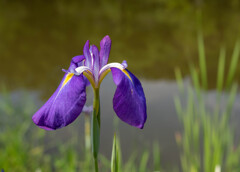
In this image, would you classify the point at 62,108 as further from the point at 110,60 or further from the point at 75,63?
the point at 110,60

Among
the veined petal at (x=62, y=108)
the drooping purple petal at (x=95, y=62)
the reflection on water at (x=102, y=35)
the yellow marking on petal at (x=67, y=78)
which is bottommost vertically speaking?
the veined petal at (x=62, y=108)

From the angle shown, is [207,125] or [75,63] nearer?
[75,63]

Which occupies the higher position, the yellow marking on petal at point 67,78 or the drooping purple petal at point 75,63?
the drooping purple petal at point 75,63

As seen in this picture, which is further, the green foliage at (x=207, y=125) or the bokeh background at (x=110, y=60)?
the bokeh background at (x=110, y=60)

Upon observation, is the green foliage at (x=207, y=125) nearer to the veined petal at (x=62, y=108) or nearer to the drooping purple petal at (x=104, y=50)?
the drooping purple petal at (x=104, y=50)

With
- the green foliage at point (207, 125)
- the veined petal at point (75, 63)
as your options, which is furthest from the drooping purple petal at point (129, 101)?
the green foliage at point (207, 125)

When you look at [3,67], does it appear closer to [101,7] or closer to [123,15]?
[123,15]

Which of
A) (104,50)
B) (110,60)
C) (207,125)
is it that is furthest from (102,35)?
(104,50)

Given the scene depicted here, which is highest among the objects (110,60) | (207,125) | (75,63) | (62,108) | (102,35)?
(102,35)

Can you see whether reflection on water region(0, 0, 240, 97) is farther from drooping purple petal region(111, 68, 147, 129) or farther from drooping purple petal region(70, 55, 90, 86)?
drooping purple petal region(111, 68, 147, 129)
